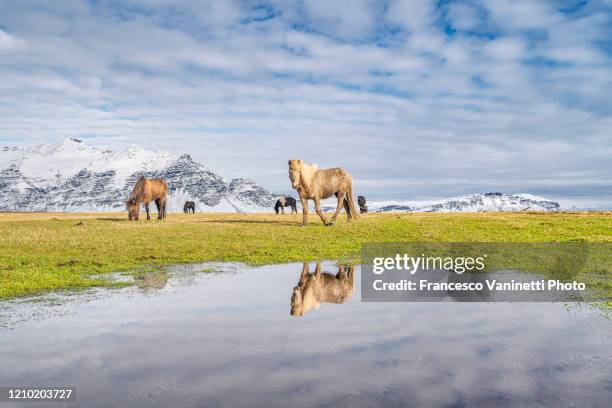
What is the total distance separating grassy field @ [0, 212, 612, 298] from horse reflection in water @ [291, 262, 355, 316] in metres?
4.54

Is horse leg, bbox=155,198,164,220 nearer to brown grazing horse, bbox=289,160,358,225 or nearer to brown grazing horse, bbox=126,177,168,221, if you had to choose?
brown grazing horse, bbox=126,177,168,221

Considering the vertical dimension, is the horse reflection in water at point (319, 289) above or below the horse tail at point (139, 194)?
below

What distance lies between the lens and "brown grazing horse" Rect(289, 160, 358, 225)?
3406 cm

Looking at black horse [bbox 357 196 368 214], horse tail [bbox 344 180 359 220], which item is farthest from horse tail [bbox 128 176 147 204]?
black horse [bbox 357 196 368 214]

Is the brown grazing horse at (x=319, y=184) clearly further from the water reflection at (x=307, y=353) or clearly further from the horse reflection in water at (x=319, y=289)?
the water reflection at (x=307, y=353)

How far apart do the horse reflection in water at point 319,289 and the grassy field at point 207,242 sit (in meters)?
4.54

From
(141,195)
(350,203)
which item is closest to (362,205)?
(350,203)

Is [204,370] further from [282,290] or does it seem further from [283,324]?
[282,290]

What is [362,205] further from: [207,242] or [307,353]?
[307,353]

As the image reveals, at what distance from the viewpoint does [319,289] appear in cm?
1398

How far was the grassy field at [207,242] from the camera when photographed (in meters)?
17.6

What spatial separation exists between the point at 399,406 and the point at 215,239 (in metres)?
23.2

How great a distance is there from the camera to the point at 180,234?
1201 inches

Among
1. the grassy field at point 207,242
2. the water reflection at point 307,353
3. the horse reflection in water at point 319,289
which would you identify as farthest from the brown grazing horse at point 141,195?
the water reflection at point 307,353
